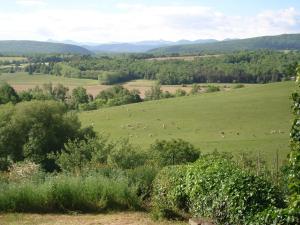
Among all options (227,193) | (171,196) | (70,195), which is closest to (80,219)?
(70,195)

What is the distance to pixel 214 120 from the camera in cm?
7569

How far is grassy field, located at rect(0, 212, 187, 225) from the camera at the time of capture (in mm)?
10455

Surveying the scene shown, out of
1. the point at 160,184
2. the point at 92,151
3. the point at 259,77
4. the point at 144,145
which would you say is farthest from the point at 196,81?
the point at 160,184

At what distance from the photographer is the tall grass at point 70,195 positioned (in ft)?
37.6

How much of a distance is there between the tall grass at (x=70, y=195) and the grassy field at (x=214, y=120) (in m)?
41.3

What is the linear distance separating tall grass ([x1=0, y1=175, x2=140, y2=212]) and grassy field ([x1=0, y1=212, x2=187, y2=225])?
0.48 meters

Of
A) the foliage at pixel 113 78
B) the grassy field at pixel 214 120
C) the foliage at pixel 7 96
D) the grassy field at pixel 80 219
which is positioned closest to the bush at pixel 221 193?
the grassy field at pixel 80 219

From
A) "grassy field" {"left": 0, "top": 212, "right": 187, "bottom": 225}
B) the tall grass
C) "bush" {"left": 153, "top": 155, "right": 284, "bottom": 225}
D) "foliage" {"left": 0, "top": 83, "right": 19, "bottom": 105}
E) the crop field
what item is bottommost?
the crop field

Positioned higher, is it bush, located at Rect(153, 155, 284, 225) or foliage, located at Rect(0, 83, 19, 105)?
bush, located at Rect(153, 155, 284, 225)

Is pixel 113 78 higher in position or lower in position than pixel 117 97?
higher

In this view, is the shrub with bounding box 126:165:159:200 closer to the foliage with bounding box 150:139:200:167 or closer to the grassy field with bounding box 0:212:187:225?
the grassy field with bounding box 0:212:187:225

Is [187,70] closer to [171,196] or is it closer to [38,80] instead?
[38,80]

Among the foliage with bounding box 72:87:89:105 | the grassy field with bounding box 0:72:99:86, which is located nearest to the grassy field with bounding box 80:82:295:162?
the foliage with bounding box 72:87:89:105

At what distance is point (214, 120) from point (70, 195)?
214 feet
